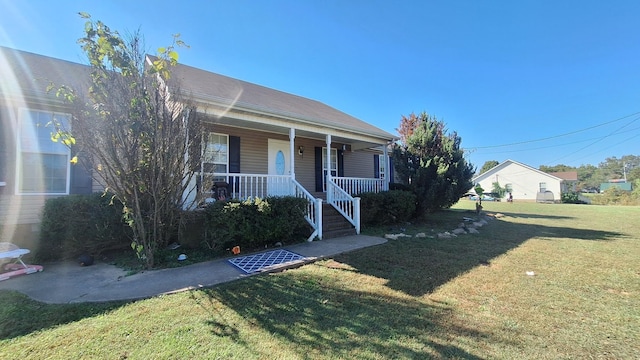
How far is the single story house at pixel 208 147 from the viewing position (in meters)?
5.68

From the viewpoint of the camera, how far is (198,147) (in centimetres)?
539

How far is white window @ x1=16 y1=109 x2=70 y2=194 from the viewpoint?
5828 millimetres

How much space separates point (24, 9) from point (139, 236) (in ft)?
19.6

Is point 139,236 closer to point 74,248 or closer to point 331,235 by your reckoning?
point 74,248

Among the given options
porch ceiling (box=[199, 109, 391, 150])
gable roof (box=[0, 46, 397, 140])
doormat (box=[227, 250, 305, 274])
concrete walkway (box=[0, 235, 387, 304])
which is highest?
gable roof (box=[0, 46, 397, 140])

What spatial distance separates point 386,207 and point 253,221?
526 cm

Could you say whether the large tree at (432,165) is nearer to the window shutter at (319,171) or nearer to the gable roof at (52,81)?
the gable roof at (52,81)

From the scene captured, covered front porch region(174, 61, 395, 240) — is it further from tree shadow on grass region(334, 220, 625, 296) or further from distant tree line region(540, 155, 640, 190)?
distant tree line region(540, 155, 640, 190)

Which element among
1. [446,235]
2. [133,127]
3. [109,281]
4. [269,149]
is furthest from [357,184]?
[109,281]

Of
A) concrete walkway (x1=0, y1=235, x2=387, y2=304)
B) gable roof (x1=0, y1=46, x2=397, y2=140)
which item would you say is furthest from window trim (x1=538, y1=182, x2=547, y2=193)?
concrete walkway (x1=0, y1=235, x2=387, y2=304)

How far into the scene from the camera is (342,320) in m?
2.96

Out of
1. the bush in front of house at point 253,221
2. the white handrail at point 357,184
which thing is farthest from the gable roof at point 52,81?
the bush in front of house at point 253,221

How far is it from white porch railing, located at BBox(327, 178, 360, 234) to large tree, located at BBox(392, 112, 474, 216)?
10.9 ft

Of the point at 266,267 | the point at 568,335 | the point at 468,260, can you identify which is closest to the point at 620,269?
the point at 468,260
